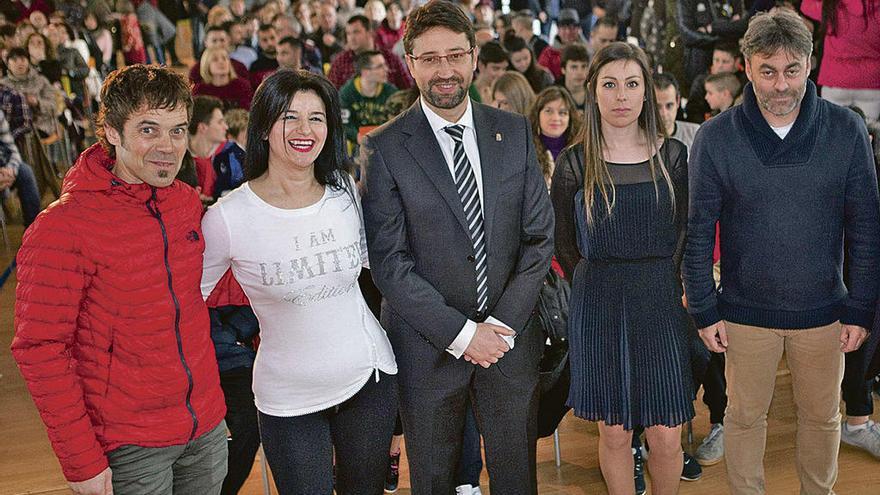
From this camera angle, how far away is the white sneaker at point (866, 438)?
3.57 metres

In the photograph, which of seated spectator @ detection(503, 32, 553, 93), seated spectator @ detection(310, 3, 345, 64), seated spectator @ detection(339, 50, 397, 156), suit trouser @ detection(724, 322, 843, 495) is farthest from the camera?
seated spectator @ detection(310, 3, 345, 64)

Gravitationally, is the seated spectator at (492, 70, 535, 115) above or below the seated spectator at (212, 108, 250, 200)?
above

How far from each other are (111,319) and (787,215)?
6.23 feet

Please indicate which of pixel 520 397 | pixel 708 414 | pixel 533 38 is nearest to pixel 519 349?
pixel 520 397

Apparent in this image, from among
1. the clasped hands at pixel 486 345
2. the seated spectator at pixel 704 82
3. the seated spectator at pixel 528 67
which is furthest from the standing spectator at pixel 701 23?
the clasped hands at pixel 486 345

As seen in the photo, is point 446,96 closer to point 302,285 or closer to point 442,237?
point 442,237

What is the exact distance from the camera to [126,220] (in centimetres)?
199

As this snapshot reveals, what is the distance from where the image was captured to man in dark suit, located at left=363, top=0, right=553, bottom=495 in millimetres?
2469

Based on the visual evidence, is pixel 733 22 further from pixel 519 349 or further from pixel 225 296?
pixel 225 296

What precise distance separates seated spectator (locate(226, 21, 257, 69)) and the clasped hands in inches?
261

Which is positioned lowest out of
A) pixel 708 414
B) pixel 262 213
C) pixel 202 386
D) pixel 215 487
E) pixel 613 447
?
pixel 708 414

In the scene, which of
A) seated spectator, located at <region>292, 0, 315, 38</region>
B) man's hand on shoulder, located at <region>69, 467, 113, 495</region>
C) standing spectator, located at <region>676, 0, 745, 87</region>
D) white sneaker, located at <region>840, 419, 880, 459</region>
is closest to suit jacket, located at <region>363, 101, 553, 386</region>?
man's hand on shoulder, located at <region>69, 467, 113, 495</region>

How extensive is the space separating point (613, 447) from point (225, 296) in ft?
4.23

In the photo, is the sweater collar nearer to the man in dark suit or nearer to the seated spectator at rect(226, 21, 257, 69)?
the man in dark suit
